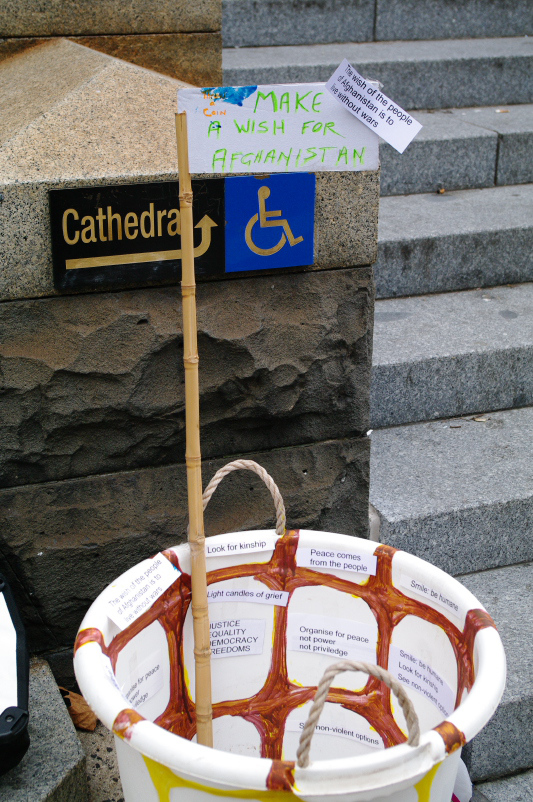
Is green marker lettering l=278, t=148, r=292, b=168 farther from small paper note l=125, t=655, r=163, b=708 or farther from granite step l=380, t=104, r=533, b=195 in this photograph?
granite step l=380, t=104, r=533, b=195

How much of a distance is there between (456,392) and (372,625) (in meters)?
1.38

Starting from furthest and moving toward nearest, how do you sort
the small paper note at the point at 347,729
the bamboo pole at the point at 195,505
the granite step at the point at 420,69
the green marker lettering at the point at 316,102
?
the granite step at the point at 420,69 → the small paper note at the point at 347,729 → the green marker lettering at the point at 316,102 → the bamboo pole at the point at 195,505

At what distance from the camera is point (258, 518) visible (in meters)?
2.04

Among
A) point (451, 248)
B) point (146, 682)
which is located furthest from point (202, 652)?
point (451, 248)

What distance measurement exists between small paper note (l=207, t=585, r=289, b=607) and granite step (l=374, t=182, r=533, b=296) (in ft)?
5.53

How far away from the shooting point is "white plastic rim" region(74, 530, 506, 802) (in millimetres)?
979

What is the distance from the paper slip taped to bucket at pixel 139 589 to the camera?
4.39 ft

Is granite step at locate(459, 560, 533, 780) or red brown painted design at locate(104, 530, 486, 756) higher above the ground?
red brown painted design at locate(104, 530, 486, 756)

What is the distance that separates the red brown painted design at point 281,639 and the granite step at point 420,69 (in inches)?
111

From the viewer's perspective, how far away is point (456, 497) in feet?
7.70

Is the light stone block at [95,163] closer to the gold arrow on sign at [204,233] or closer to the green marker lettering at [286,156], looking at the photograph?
the gold arrow on sign at [204,233]

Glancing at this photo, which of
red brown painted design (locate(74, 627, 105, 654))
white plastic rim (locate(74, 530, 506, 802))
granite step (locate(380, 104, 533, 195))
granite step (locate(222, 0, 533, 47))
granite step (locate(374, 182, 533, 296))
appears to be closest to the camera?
white plastic rim (locate(74, 530, 506, 802))

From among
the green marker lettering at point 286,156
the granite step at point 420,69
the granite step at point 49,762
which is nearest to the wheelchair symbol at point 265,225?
the green marker lettering at point 286,156


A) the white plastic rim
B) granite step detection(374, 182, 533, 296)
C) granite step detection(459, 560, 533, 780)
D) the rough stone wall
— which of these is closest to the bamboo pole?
the white plastic rim
